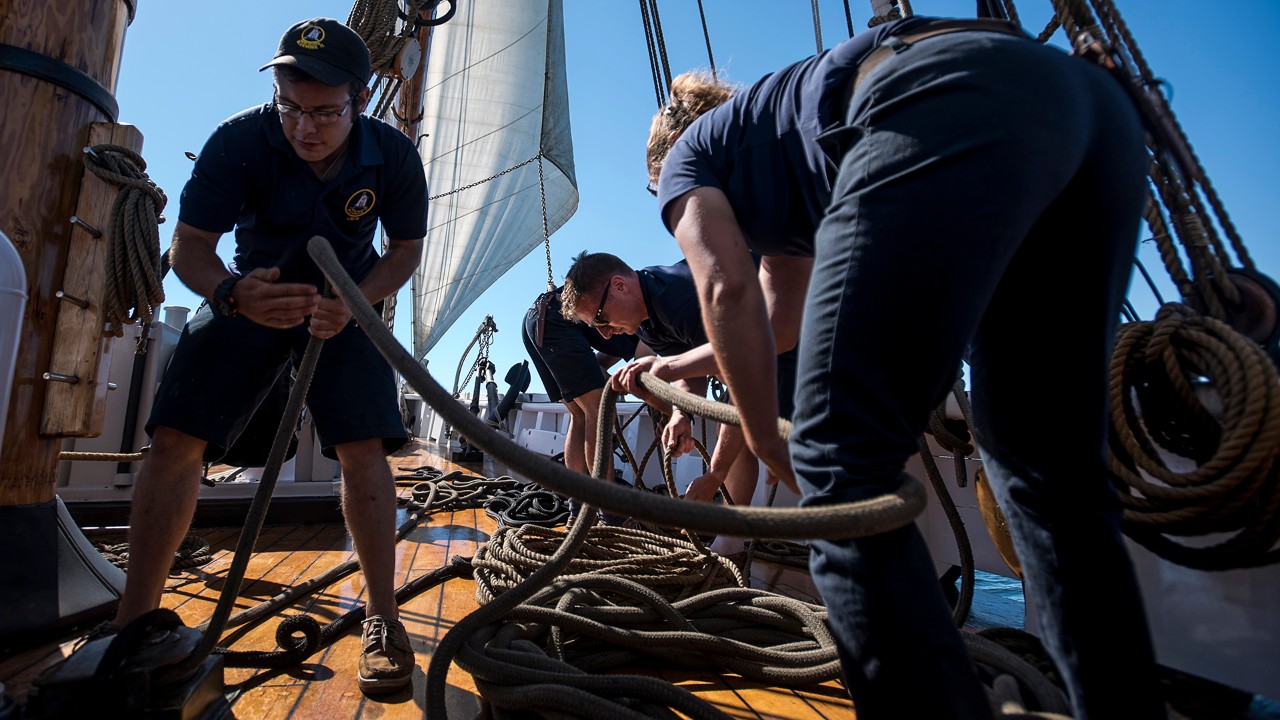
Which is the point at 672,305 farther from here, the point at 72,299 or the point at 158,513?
the point at 72,299

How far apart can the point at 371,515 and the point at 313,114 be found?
91cm

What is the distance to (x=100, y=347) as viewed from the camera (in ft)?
5.58

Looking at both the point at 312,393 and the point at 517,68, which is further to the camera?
the point at 517,68

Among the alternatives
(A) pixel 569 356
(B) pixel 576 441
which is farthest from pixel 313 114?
(B) pixel 576 441

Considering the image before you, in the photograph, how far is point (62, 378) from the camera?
163 centimetres

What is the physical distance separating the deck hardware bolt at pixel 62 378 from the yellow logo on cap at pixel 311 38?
1.03 m

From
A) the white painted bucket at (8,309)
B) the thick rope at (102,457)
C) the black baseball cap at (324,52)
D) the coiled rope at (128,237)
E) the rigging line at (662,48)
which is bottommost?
the thick rope at (102,457)

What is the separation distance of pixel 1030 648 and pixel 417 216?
1.72m

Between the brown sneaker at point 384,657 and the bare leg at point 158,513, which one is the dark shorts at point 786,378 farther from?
the bare leg at point 158,513

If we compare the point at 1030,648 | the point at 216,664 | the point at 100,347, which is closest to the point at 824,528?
the point at 1030,648

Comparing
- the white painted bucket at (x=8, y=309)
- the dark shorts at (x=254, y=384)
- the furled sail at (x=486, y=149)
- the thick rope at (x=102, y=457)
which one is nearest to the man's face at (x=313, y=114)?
the dark shorts at (x=254, y=384)

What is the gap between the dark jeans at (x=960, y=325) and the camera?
68 cm

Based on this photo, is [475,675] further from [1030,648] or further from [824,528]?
[1030,648]

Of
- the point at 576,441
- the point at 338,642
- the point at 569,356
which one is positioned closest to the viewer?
the point at 338,642
